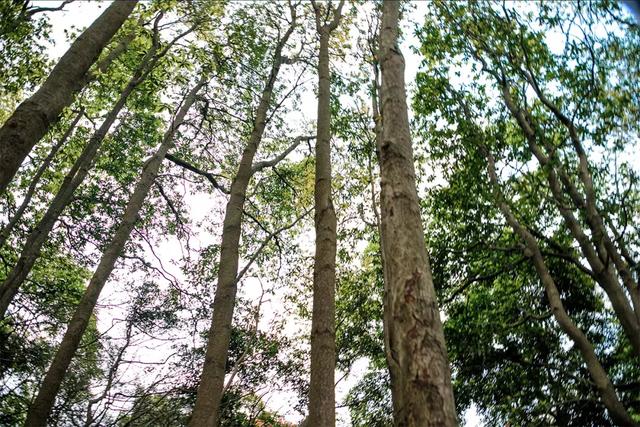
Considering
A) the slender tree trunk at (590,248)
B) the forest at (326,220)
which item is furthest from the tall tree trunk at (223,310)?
the slender tree trunk at (590,248)

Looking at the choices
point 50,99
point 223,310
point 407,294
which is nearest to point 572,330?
point 223,310

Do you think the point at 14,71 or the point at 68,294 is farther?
the point at 68,294

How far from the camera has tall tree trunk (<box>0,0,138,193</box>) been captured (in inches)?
123

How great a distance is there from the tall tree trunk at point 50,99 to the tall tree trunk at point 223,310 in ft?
12.3

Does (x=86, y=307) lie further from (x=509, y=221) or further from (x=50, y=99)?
(x=509, y=221)

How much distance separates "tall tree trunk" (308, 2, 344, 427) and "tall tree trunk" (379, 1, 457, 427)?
2118 millimetres

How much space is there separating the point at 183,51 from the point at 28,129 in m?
5.03

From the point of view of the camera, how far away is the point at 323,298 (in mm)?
5105

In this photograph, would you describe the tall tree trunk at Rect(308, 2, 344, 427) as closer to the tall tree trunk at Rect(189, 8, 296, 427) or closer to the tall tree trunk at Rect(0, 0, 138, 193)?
the tall tree trunk at Rect(189, 8, 296, 427)

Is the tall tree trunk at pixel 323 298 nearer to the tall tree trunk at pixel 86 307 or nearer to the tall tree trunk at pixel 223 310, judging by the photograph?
the tall tree trunk at pixel 223 310

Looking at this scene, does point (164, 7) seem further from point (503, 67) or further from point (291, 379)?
point (291, 379)

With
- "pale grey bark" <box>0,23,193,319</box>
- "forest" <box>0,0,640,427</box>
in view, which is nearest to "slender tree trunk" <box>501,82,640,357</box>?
"forest" <box>0,0,640,427</box>

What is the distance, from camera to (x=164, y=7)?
7.23 metres

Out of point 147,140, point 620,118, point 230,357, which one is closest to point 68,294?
point 147,140
